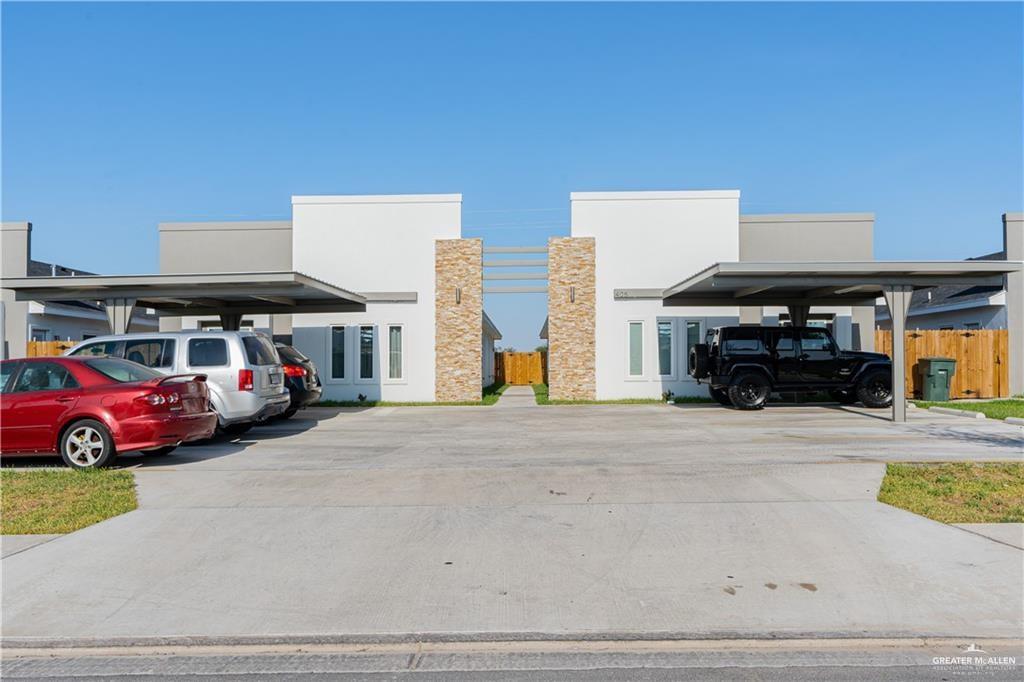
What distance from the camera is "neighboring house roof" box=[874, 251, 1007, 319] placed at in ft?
104

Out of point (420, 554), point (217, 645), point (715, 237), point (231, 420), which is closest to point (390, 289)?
point (715, 237)

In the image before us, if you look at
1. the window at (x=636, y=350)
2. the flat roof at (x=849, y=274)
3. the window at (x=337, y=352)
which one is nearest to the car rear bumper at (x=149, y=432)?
the flat roof at (x=849, y=274)

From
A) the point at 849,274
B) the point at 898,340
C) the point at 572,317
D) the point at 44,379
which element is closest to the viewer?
the point at 44,379

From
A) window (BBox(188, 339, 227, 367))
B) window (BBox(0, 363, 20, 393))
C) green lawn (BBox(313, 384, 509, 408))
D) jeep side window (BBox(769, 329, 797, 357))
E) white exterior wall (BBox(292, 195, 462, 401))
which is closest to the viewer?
window (BBox(0, 363, 20, 393))

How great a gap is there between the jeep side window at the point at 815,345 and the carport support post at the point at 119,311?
1607cm

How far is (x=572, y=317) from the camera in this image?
24.2 meters

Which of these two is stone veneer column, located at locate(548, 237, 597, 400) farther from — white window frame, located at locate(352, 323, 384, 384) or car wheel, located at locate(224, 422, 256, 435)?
car wheel, located at locate(224, 422, 256, 435)

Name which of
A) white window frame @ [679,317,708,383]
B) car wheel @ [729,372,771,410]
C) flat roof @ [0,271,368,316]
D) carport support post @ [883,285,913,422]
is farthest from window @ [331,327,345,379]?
carport support post @ [883,285,913,422]

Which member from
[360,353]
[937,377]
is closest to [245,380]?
[360,353]

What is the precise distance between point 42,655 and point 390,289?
20275mm

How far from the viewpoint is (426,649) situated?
4.80m

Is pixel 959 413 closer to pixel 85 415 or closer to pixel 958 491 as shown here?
pixel 958 491

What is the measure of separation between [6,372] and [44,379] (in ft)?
2.12

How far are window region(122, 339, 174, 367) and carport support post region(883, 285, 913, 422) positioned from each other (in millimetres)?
14031
